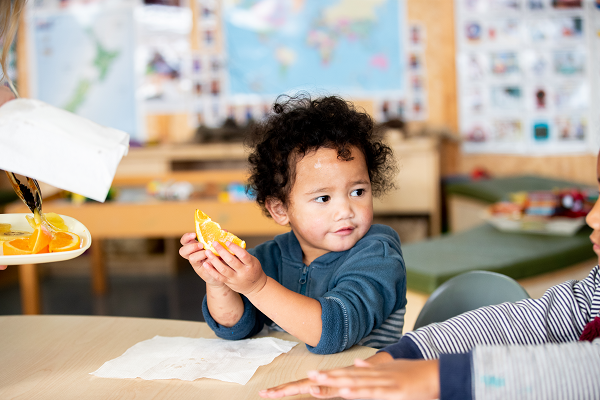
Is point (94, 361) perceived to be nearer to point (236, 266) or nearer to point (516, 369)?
point (236, 266)

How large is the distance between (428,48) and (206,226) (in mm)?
3442

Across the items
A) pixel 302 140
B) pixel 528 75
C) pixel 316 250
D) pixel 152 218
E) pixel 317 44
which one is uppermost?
pixel 317 44

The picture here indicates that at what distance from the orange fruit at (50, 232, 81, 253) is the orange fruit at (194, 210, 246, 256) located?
17 cm

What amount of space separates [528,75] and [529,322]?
343 centimetres

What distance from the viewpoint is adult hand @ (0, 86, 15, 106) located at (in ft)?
2.14

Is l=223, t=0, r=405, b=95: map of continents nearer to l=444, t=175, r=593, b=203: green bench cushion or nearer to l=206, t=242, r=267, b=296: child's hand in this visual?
l=444, t=175, r=593, b=203: green bench cushion

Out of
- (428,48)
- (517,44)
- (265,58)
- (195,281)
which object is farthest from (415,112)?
(195,281)

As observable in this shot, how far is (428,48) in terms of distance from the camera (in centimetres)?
382

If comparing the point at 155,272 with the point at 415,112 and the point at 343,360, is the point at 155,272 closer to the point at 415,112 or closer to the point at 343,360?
the point at 415,112

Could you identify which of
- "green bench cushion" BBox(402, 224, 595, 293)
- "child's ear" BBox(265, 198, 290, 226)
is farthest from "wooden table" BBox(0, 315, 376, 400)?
"green bench cushion" BBox(402, 224, 595, 293)

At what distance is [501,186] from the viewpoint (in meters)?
3.18

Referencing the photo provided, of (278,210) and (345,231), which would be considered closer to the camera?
(345,231)

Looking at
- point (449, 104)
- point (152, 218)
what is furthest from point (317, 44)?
point (152, 218)

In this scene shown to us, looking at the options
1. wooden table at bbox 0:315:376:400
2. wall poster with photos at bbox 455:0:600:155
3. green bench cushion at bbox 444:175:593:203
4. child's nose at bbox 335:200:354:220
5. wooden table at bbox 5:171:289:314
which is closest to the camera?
wooden table at bbox 0:315:376:400
